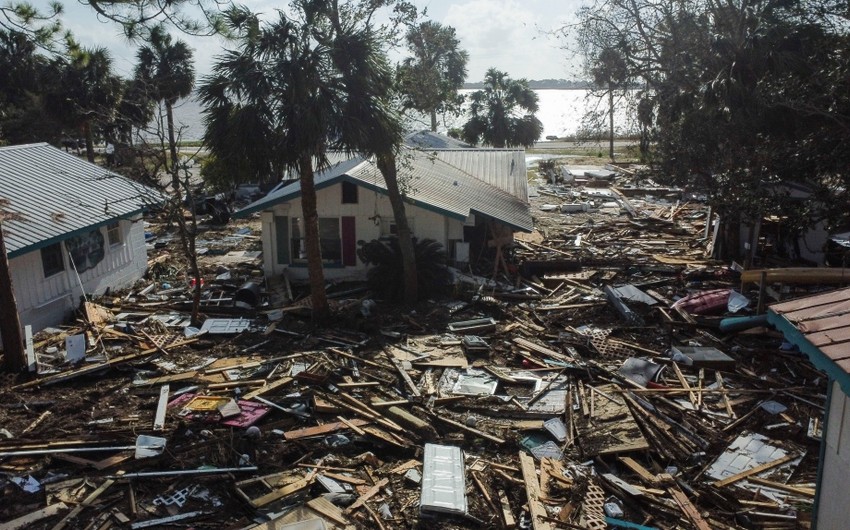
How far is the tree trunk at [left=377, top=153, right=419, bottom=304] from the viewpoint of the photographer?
18.6 meters

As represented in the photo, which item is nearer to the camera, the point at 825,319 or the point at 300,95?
the point at 825,319

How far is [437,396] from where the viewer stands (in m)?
13.4

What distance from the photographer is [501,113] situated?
4453 cm

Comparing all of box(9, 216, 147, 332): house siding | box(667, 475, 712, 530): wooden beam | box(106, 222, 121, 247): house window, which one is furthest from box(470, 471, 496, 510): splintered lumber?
box(106, 222, 121, 247): house window

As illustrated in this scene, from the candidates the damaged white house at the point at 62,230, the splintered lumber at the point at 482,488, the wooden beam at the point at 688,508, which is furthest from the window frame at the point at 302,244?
the wooden beam at the point at 688,508

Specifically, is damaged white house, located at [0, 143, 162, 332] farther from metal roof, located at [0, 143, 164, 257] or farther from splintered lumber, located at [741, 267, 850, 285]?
splintered lumber, located at [741, 267, 850, 285]

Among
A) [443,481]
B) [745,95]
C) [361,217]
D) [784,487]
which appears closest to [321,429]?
[443,481]

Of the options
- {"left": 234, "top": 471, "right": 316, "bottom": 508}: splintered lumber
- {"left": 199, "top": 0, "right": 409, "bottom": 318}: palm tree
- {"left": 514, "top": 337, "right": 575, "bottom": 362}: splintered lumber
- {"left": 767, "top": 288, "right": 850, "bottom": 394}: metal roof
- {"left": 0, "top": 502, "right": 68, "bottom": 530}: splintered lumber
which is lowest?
{"left": 514, "top": 337, "right": 575, "bottom": 362}: splintered lumber

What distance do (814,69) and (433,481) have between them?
1585cm

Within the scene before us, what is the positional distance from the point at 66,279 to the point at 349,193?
8789mm

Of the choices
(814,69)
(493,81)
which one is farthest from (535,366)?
(493,81)

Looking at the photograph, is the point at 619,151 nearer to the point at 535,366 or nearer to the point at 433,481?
the point at 535,366

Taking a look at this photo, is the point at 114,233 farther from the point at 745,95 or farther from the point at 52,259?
the point at 745,95

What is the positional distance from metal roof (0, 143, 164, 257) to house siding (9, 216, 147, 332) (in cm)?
72
